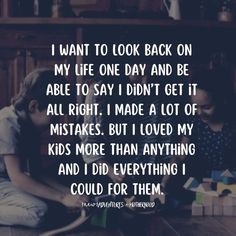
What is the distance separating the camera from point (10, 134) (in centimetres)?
175

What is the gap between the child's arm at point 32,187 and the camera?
5.71ft

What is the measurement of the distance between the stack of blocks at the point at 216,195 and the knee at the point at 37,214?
1.60ft

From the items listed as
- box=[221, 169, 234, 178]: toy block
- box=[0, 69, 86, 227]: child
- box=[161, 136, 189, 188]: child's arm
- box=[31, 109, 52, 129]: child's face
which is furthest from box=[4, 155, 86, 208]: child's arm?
box=[221, 169, 234, 178]: toy block

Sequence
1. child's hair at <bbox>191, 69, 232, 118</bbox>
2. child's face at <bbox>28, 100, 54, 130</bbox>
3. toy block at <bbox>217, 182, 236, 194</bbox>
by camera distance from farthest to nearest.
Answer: child's hair at <bbox>191, 69, 232, 118</bbox>
toy block at <bbox>217, 182, 236, 194</bbox>
child's face at <bbox>28, 100, 54, 130</bbox>

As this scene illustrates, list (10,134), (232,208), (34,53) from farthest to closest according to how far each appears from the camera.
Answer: (34,53), (232,208), (10,134)

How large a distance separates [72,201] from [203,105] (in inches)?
22.2

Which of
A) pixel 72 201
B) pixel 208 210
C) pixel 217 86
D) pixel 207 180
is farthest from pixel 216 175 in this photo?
pixel 72 201

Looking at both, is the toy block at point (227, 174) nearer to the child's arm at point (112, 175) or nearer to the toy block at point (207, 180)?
the toy block at point (207, 180)

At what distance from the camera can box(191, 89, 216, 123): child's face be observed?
6.36 feet

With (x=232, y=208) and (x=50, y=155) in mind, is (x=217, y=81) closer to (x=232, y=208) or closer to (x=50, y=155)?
(x=232, y=208)

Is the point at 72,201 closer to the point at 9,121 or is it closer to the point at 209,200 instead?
the point at 9,121

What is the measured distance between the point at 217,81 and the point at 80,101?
510 mm

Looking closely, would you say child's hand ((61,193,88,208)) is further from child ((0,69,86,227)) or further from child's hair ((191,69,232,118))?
child's hair ((191,69,232,118))

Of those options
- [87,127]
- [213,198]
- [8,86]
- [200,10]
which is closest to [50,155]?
[87,127]
